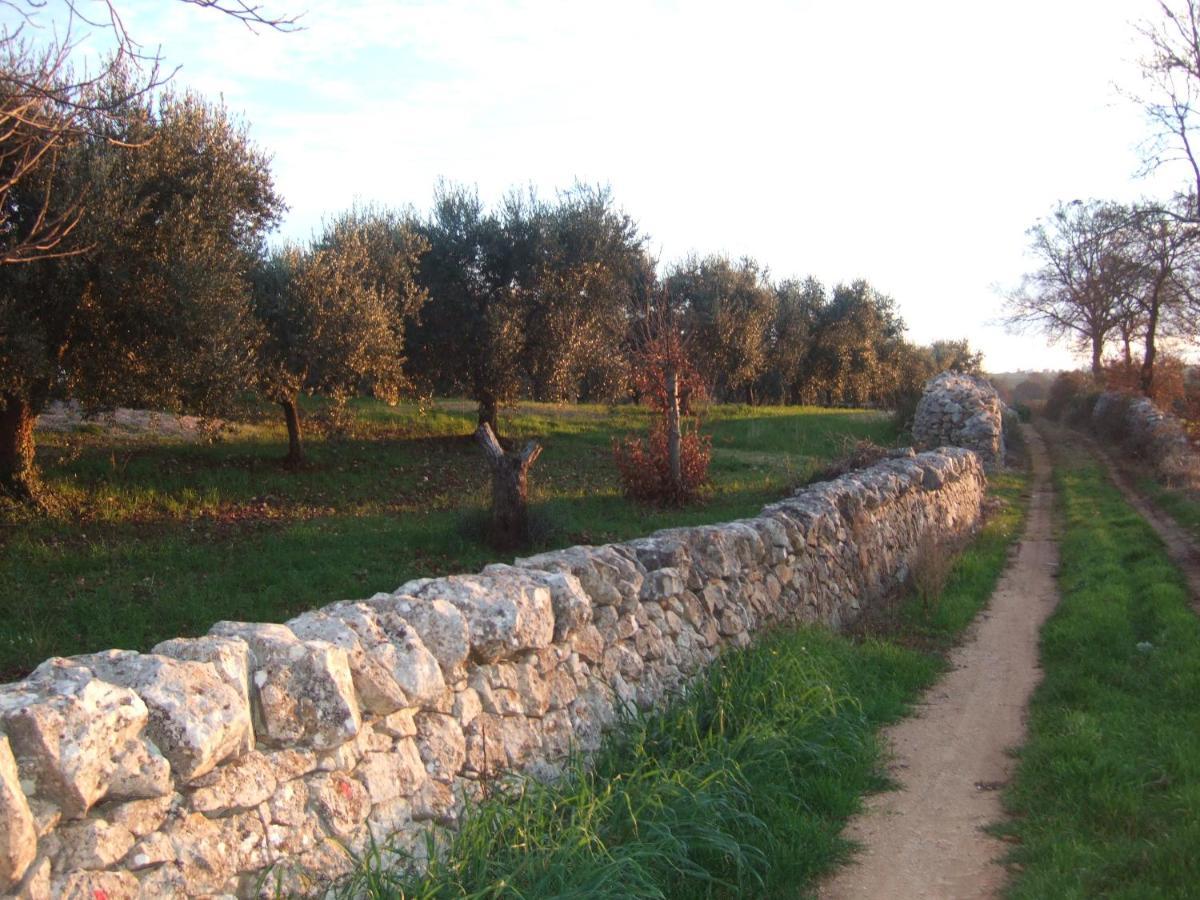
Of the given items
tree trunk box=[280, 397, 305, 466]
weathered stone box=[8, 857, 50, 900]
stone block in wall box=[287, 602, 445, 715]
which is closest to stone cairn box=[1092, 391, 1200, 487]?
tree trunk box=[280, 397, 305, 466]

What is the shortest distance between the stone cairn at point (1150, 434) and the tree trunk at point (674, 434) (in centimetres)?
1038

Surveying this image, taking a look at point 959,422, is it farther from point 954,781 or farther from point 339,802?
point 339,802

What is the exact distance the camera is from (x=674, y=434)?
1703 centimetres

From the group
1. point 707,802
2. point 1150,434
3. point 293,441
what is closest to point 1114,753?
point 707,802

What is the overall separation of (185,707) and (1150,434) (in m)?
28.2

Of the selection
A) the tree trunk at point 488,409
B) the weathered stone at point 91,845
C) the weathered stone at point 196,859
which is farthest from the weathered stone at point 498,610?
the tree trunk at point 488,409

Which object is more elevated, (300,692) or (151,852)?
(300,692)

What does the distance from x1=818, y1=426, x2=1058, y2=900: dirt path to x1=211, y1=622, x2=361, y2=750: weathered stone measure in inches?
97.7

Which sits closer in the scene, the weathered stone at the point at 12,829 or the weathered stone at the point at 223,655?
the weathered stone at the point at 12,829

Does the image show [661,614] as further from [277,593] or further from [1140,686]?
[277,593]

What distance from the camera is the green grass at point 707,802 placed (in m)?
4.06

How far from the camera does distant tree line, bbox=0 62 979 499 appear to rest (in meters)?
11.6

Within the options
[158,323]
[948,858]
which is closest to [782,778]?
[948,858]

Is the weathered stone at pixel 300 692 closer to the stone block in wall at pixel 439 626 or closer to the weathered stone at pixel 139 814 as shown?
the weathered stone at pixel 139 814
